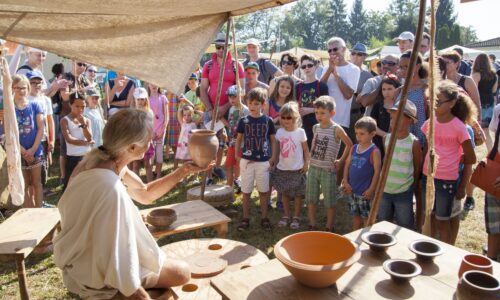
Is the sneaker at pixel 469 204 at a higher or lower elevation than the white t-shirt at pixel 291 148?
lower

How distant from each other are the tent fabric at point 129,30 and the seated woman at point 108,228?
60cm

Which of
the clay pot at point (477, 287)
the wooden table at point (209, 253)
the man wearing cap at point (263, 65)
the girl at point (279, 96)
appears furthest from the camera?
the man wearing cap at point (263, 65)

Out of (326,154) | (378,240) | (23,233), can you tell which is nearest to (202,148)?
(378,240)

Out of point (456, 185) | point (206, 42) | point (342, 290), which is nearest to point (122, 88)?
point (206, 42)

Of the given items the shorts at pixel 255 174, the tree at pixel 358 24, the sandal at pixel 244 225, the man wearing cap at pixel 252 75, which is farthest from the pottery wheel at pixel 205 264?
the tree at pixel 358 24

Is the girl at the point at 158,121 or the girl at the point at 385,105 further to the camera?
the girl at the point at 158,121

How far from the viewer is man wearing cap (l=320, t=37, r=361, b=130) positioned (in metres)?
4.89

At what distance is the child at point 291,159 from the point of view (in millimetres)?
4305

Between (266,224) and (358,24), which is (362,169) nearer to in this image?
(266,224)

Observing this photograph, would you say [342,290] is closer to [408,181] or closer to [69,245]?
[69,245]

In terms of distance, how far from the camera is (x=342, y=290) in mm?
1504

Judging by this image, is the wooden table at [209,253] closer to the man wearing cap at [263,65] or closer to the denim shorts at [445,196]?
the denim shorts at [445,196]

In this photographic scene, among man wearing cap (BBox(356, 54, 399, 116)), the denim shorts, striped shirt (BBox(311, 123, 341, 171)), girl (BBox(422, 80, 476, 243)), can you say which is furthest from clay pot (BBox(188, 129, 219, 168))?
man wearing cap (BBox(356, 54, 399, 116))

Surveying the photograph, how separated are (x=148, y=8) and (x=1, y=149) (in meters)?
3.06
